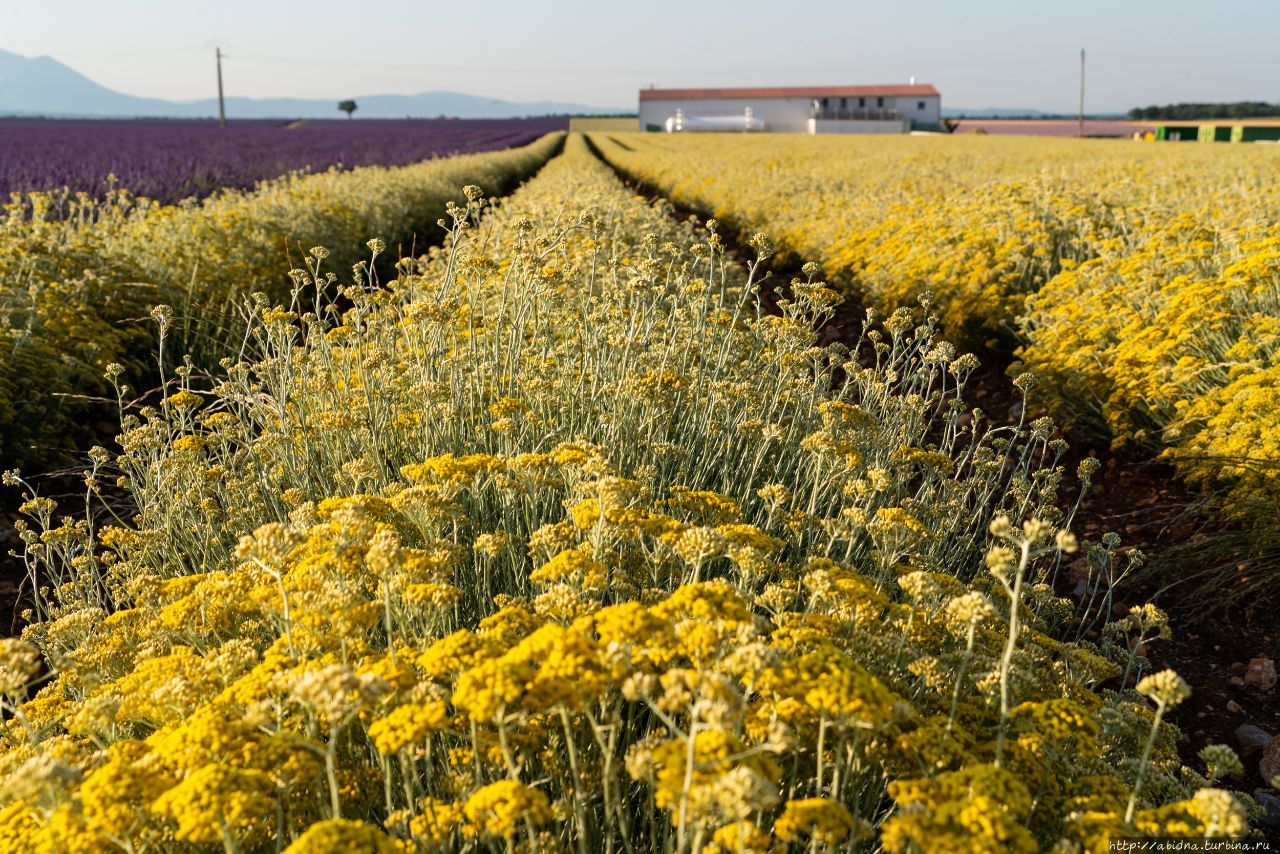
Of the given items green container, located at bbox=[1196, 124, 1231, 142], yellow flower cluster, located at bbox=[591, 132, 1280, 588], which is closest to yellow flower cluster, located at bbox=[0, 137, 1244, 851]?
yellow flower cluster, located at bbox=[591, 132, 1280, 588]

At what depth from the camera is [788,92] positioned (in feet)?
290

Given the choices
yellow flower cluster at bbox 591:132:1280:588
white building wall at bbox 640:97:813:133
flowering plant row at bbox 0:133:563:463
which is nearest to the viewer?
yellow flower cluster at bbox 591:132:1280:588

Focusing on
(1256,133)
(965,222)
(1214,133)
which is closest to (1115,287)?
(965,222)

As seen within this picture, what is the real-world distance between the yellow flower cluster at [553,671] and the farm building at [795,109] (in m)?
81.5

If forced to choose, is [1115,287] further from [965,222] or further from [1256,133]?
[1256,133]

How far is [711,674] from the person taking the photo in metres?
1.56

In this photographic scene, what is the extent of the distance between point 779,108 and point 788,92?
1.99 meters

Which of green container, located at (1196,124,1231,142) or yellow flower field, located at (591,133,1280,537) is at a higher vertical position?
green container, located at (1196,124,1231,142)

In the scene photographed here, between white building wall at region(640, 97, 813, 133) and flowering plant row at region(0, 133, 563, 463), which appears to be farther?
white building wall at region(640, 97, 813, 133)

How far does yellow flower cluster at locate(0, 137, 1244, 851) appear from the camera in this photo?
1607 mm

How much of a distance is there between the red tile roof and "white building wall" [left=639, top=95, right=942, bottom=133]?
42 cm

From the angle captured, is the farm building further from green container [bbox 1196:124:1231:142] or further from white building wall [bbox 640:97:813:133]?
green container [bbox 1196:124:1231:142]

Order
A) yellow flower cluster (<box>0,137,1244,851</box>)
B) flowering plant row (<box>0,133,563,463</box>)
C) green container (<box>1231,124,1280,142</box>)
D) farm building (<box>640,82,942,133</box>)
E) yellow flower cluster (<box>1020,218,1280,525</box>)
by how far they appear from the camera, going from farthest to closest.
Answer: farm building (<box>640,82,942,133</box>)
green container (<box>1231,124,1280,142</box>)
flowering plant row (<box>0,133,563,463</box>)
yellow flower cluster (<box>1020,218,1280,525</box>)
yellow flower cluster (<box>0,137,1244,851</box>)

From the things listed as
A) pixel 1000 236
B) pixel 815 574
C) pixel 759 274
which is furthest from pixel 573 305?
pixel 759 274
